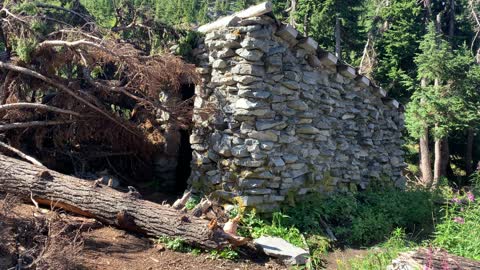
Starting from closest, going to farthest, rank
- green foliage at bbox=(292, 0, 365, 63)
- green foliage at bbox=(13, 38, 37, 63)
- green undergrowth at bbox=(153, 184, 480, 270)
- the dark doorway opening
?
green undergrowth at bbox=(153, 184, 480, 270)
green foliage at bbox=(13, 38, 37, 63)
the dark doorway opening
green foliage at bbox=(292, 0, 365, 63)

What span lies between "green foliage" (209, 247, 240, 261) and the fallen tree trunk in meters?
0.08

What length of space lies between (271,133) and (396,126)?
4468 mm

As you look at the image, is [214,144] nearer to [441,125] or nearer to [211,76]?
[211,76]

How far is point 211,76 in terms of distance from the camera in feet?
23.0

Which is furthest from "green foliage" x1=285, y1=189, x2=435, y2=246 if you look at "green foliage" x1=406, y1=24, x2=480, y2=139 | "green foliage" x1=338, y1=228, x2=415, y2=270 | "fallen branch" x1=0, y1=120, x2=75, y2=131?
Answer: "green foliage" x1=406, y1=24, x2=480, y2=139

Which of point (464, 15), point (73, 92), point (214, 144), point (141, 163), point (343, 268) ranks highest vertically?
point (464, 15)

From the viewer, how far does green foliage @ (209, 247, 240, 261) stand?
5238 millimetres

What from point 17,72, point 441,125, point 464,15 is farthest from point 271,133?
point 464,15

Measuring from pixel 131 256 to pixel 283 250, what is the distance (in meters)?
1.89

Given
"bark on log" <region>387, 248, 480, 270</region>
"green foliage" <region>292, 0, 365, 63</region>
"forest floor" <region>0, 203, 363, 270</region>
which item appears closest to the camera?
"bark on log" <region>387, 248, 480, 270</region>

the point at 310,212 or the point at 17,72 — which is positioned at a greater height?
the point at 17,72

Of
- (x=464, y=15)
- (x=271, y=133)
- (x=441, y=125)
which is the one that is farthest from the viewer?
(x=464, y=15)

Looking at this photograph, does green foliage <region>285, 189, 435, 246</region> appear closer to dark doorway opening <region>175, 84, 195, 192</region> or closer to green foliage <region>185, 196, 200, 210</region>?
green foliage <region>185, 196, 200, 210</region>

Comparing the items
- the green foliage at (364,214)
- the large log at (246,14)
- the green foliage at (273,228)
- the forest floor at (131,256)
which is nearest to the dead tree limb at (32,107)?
the forest floor at (131,256)
